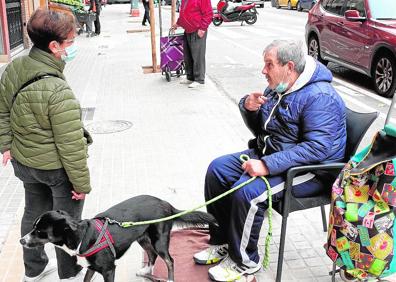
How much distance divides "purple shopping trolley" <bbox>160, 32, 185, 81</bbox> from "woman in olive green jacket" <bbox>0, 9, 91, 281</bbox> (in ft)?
22.1

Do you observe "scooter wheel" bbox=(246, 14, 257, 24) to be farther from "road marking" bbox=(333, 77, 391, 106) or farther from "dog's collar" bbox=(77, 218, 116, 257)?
"dog's collar" bbox=(77, 218, 116, 257)

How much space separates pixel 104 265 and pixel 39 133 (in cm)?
82

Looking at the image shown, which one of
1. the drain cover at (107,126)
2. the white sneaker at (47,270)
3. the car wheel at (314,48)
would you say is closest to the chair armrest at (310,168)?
the white sneaker at (47,270)

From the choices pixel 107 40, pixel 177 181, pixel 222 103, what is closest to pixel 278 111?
pixel 177 181

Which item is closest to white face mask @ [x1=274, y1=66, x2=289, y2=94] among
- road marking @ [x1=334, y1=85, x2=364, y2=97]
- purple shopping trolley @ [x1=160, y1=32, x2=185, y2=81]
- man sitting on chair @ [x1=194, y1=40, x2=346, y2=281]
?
man sitting on chair @ [x1=194, y1=40, x2=346, y2=281]

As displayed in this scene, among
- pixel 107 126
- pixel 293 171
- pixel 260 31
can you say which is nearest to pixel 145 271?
pixel 293 171

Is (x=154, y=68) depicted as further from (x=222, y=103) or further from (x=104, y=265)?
(x=104, y=265)

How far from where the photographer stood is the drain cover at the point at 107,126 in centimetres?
689

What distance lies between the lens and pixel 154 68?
11.1 metres

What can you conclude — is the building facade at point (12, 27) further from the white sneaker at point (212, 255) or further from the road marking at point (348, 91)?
the white sneaker at point (212, 255)

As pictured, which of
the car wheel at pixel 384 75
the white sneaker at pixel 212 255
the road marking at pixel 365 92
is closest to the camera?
the white sneaker at pixel 212 255

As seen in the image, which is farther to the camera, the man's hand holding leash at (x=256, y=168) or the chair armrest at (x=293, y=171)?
the man's hand holding leash at (x=256, y=168)

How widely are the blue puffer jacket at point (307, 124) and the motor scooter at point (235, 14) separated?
62.0 feet

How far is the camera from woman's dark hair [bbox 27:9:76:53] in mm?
2764
